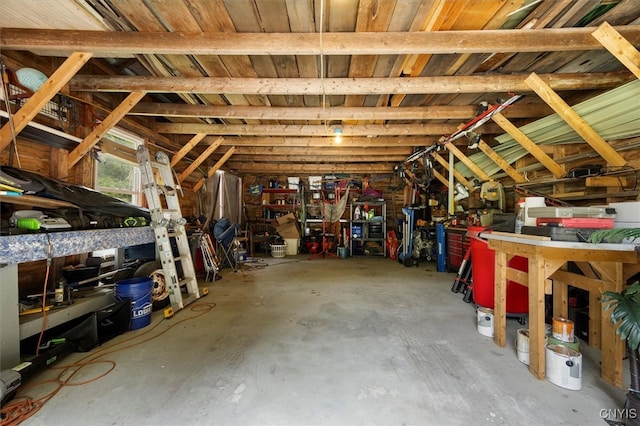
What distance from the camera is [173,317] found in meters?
2.84

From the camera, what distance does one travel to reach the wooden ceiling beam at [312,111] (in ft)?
11.2

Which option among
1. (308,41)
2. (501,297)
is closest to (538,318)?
(501,297)

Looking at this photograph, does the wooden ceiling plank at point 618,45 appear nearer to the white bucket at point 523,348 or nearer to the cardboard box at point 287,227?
the white bucket at point 523,348

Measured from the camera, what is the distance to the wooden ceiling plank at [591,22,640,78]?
72.9 inches

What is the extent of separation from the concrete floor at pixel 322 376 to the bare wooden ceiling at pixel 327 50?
2565mm

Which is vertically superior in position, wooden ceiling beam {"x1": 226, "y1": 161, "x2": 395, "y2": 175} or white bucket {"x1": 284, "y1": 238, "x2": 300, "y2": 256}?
wooden ceiling beam {"x1": 226, "y1": 161, "x2": 395, "y2": 175}

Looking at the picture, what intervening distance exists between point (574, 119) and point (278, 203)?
6.87 meters

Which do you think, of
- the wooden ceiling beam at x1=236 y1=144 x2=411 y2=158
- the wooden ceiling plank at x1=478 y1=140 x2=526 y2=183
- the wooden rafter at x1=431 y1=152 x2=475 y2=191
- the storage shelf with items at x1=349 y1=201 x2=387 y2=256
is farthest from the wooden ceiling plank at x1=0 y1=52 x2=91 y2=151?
the storage shelf with items at x1=349 y1=201 x2=387 y2=256

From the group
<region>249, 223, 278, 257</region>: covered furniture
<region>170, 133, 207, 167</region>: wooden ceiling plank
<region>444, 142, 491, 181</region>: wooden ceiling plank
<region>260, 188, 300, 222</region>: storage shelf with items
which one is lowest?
<region>249, 223, 278, 257</region>: covered furniture

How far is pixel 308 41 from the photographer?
6.57ft

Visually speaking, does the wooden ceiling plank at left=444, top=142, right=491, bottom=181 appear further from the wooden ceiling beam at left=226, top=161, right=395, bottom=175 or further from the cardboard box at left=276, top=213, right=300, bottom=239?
the cardboard box at left=276, top=213, right=300, bottom=239

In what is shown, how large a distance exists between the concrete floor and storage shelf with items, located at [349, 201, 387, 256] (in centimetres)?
412

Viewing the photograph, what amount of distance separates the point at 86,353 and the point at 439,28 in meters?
4.11

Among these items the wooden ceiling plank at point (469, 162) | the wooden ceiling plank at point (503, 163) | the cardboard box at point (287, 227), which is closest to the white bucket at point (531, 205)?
the wooden ceiling plank at point (503, 163)
